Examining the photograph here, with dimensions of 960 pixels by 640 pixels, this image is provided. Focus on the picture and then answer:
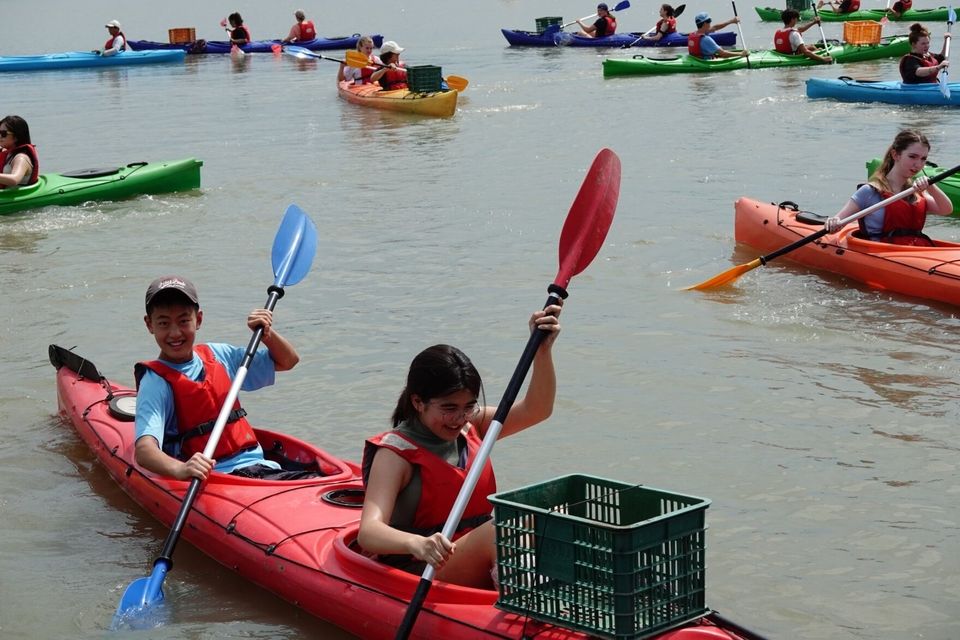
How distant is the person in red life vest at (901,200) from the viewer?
7.09 metres

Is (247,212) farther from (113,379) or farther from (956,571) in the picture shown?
(956,571)

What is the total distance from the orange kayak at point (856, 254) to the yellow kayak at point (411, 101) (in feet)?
25.7

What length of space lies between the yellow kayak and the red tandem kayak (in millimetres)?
11319

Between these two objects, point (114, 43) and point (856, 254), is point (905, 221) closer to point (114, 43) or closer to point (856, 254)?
point (856, 254)

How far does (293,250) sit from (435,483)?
2040mm

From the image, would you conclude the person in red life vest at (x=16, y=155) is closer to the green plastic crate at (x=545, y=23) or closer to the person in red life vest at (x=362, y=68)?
the person in red life vest at (x=362, y=68)

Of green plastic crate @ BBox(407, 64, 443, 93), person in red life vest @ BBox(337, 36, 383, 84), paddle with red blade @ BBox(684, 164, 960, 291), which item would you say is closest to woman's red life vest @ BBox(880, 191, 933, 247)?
paddle with red blade @ BBox(684, 164, 960, 291)

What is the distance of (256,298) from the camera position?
7996 mm

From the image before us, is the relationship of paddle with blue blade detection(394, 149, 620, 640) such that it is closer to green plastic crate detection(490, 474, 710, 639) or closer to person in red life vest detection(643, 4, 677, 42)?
green plastic crate detection(490, 474, 710, 639)

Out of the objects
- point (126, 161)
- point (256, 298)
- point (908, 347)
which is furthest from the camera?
point (126, 161)

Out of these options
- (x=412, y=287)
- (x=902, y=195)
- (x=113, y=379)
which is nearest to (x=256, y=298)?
(x=412, y=287)

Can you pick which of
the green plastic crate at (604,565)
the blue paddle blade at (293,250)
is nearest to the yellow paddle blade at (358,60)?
the blue paddle blade at (293,250)

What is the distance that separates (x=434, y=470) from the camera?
3.39 meters

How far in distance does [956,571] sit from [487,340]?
3253 mm
